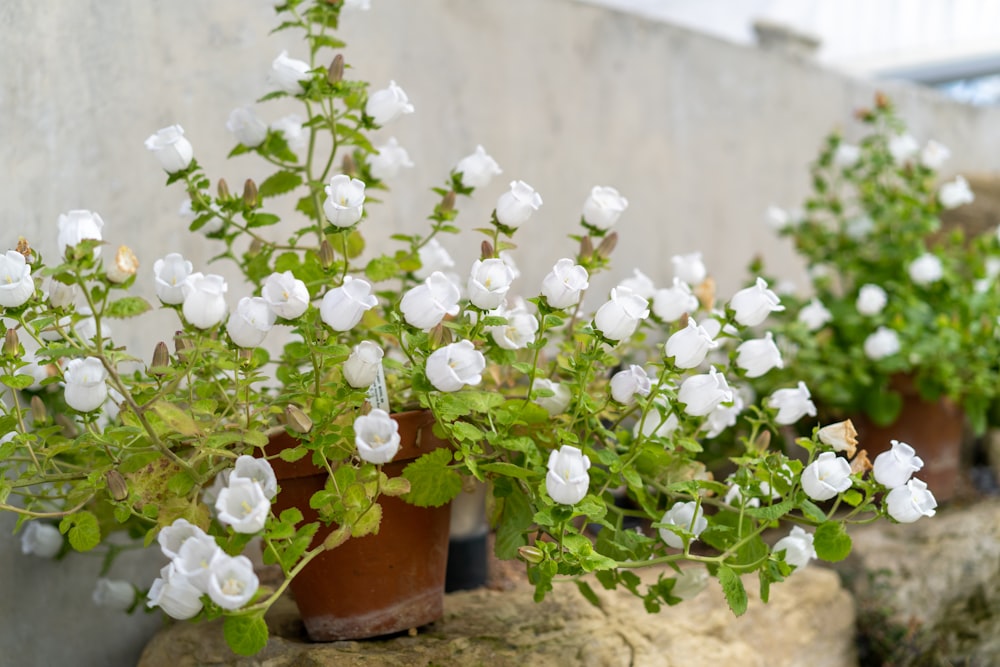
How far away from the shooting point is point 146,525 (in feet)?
5.54

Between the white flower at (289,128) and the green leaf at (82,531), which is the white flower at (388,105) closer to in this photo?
the white flower at (289,128)

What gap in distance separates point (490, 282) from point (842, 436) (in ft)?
1.81

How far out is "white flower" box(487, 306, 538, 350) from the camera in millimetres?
1455

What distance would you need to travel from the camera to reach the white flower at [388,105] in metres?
1.55

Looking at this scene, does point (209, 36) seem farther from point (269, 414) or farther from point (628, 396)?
point (628, 396)

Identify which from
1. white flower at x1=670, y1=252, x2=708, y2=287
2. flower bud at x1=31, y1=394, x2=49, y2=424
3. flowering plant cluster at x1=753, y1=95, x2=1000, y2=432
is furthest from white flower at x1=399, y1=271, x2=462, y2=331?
flowering plant cluster at x1=753, y1=95, x2=1000, y2=432

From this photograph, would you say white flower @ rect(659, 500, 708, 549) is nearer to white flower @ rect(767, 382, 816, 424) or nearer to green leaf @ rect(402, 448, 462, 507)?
white flower @ rect(767, 382, 816, 424)

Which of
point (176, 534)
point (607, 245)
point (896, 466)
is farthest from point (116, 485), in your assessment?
point (896, 466)

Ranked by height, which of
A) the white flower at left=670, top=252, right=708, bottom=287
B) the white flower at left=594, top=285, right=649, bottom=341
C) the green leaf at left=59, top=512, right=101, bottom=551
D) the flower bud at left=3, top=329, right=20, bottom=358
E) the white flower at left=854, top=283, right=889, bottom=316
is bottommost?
the green leaf at left=59, top=512, right=101, bottom=551

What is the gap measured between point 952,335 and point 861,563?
0.61 m

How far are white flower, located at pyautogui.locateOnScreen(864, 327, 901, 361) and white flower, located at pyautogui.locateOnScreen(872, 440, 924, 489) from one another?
3.80ft

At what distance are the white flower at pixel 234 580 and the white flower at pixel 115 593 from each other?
2.00ft

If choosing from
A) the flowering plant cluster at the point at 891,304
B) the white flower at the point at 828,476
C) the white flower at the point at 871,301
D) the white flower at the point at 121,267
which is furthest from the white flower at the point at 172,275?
the white flower at the point at 871,301

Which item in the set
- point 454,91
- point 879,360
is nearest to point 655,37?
point 454,91
